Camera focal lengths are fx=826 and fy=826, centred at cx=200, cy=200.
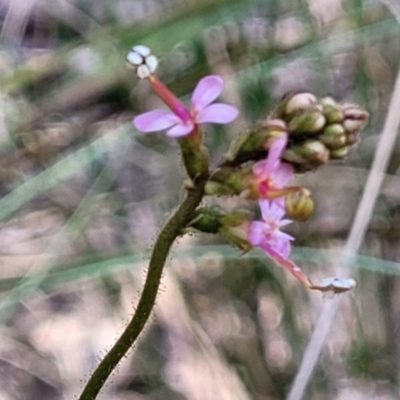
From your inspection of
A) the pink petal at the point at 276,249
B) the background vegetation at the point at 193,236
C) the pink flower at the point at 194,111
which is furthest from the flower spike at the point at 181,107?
the background vegetation at the point at 193,236

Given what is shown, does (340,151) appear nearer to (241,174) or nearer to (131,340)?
(241,174)

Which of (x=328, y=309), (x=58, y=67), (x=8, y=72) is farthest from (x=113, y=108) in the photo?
(x=328, y=309)

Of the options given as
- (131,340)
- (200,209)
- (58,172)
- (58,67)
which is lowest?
(131,340)

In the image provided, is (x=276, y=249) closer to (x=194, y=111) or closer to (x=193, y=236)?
(x=194, y=111)

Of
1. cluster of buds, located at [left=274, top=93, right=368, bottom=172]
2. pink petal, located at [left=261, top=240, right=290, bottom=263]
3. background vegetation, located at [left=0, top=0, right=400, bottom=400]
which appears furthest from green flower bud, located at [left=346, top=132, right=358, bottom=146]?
background vegetation, located at [left=0, top=0, right=400, bottom=400]

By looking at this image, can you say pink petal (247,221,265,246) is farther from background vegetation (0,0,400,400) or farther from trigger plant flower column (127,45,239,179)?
background vegetation (0,0,400,400)

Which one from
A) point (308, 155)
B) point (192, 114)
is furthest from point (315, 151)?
point (192, 114)

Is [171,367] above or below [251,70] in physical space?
below

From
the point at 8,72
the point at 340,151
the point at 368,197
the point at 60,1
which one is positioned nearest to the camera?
the point at 340,151
